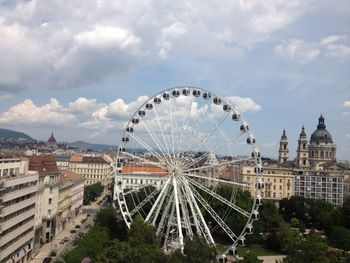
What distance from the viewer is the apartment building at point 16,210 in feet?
188

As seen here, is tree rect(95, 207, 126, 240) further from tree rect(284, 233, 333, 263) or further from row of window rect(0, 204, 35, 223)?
tree rect(284, 233, 333, 263)

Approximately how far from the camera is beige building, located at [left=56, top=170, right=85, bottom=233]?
3738 inches

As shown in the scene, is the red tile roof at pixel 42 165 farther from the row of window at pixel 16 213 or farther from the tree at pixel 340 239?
the tree at pixel 340 239

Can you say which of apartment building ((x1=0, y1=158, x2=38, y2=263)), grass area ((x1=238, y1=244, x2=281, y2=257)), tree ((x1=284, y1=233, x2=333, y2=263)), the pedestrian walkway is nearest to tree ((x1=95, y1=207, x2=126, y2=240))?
the pedestrian walkway

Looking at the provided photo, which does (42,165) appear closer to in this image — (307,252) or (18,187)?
(18,187)

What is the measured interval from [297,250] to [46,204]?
160 ft

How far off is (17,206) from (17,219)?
1.83 meters

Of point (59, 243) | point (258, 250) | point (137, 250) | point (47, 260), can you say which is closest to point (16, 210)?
point (47, 260)

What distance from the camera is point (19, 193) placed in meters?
62.6

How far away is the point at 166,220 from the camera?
68.1m

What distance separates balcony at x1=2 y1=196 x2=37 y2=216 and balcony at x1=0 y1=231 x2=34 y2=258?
4.51 meters

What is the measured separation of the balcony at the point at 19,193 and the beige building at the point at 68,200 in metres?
22.7

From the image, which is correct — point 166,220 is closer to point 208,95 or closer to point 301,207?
point 208,95

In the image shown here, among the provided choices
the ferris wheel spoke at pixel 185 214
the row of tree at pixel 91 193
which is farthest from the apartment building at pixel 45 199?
the row of tree at pixel 91 193
